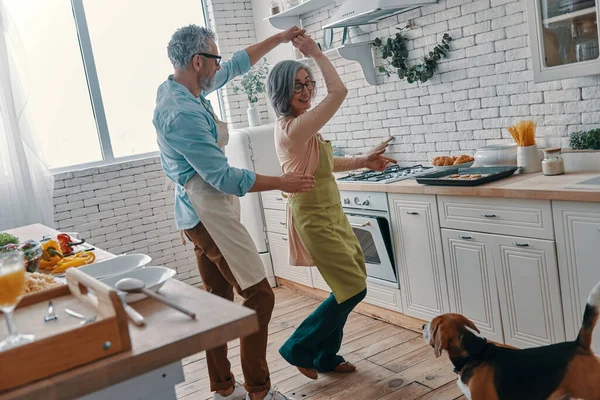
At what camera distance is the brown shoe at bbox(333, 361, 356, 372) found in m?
3.54

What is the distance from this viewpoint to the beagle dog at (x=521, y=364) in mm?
2328

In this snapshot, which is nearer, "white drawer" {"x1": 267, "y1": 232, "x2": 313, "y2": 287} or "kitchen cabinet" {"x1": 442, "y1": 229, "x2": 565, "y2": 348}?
"kitchen cabinet" {"x1": 442, "y1": 229, "x2": 565, "y2": 348}

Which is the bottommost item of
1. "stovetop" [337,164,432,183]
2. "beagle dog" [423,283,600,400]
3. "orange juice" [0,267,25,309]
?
"beagle dog" [423,283,600,400]

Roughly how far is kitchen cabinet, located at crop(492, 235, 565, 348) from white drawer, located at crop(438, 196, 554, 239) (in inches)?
2.0

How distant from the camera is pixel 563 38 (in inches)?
122

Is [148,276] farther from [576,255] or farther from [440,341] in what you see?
[576,255]

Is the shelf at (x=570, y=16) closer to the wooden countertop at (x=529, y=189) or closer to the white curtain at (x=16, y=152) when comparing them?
the wooden countertop at (x=529, y=189)

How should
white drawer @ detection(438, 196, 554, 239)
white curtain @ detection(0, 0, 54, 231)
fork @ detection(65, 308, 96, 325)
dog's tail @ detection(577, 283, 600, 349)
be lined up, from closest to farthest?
fork @ detection(65, 308, 96, 325) → dog's tail @ detection(577, 283, 600, 349) → white drawer @ detection(438, 196, 554, 239) → white curtain @ detection(0, 0, 54, 231)

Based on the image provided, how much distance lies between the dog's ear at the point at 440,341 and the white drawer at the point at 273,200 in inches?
102

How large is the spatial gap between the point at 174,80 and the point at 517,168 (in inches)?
76.3

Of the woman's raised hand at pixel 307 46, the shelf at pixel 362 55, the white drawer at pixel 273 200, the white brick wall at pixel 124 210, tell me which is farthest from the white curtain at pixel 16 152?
the woman's raised hand at pixel 307 46

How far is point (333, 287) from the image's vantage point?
10.8 feet

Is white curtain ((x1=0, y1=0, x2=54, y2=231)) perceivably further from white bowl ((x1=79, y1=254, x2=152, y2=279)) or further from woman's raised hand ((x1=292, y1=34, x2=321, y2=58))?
white bowl ((x1=79, y1=254, x2=152, y2=279))

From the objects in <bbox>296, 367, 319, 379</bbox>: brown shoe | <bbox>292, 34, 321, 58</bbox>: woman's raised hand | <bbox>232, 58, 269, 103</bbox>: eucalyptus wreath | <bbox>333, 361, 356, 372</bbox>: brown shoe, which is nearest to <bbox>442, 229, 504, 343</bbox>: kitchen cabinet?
<bbox>333, 361, 356, 372</bbox>: brown shoe
